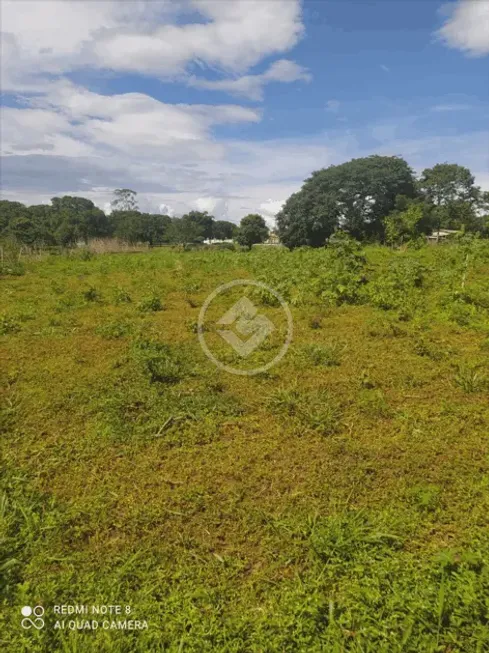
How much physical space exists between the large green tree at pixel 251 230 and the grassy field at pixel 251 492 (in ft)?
123

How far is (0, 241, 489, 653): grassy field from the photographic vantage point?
7.28ft

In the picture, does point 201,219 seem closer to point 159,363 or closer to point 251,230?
point 251,230

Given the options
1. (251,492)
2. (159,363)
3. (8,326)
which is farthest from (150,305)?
(251,492)

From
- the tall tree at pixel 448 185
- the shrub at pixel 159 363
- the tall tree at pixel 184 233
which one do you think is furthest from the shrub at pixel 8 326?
the tall tree at pixel 448 185

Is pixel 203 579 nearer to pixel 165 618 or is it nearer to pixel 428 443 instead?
pixel 165 618

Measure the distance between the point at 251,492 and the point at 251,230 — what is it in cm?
4569

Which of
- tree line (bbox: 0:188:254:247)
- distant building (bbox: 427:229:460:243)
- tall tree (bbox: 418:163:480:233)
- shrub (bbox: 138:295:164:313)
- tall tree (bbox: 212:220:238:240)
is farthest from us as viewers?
tall tree (bbox: 212:220:238:240)

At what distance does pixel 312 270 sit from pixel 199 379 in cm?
649

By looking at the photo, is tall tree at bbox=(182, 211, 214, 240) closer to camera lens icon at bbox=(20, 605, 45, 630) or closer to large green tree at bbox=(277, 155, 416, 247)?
large green tree at bbox=(277, 155, 416, 247)

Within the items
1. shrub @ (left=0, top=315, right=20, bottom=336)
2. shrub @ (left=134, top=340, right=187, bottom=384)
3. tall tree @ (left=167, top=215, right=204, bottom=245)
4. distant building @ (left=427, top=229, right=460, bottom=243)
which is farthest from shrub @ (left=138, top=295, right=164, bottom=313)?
tall tree @ (left=167, top=215, right=204, bottom=245)

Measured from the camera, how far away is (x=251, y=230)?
47.1 metres

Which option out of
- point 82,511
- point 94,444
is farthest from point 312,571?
point 94,444

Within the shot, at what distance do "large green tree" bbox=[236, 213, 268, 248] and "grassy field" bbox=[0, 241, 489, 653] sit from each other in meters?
37.5

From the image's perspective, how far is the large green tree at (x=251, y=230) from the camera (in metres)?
46.1
